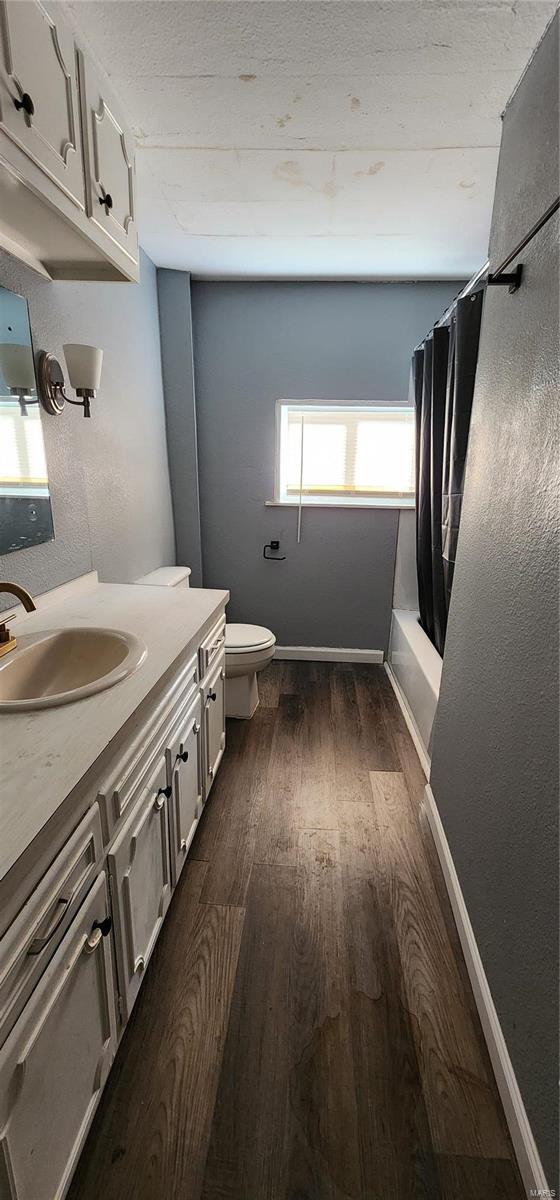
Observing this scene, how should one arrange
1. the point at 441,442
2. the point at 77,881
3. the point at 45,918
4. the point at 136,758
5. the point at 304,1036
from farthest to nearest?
the point at 441,442 → the point at 304,1036 → the point at 136,758 → the point at 77,881 → the point at 45,918

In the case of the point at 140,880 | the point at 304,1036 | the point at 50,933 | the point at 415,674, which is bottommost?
the point at 304,1036

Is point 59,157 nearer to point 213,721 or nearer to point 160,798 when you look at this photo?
point 160,798

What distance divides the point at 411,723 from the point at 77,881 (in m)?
2.07

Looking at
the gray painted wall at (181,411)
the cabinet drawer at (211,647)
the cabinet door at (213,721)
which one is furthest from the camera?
the gray painted wall at (181,411)

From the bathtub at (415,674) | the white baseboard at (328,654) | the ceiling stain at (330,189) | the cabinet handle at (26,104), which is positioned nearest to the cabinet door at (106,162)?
the cabinet handle at (26,104)

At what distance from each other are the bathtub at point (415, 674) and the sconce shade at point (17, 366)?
1.87 metres

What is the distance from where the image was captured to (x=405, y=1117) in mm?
1085

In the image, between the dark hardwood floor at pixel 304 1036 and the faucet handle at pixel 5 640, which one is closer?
the dark hardwood floor at pixel 304 1036

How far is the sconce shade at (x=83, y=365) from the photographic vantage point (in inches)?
62.8

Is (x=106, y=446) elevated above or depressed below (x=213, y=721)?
above

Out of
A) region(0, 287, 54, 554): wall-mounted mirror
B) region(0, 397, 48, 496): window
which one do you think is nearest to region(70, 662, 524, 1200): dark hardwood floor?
region(0, 287, 54, 554): wall-mounted mirror

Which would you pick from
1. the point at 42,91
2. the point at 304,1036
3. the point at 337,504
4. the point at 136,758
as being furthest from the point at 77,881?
the point at 337,504

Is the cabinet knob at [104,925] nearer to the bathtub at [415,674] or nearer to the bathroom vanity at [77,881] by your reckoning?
the bathroom vanity at [77,881]

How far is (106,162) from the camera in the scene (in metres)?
1.38
